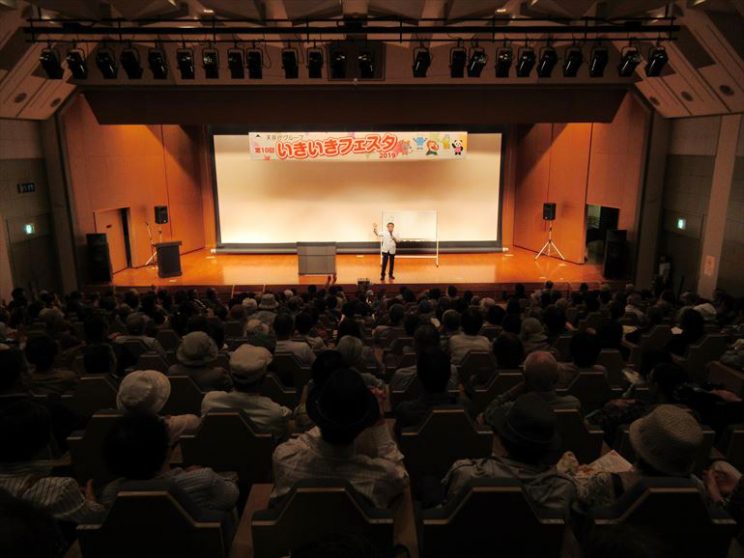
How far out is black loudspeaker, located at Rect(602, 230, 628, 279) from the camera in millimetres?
10617

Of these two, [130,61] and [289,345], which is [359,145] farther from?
[289,345]

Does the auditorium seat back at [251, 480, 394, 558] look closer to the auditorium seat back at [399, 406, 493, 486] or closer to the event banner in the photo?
the auditorium seat back at [399, 406, 493, 486]

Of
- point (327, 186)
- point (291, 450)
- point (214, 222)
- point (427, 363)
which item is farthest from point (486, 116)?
point (291, 450)

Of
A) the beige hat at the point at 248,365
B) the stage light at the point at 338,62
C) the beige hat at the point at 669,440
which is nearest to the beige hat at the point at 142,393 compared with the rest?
the beige hat at the point at 248,365

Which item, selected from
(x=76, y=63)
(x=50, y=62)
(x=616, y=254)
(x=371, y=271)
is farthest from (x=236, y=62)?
(x=616, y=254)

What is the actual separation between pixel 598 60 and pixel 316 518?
23.6 ft

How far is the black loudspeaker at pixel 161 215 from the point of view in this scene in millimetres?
12258

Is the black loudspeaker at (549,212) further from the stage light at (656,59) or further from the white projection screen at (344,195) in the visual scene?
the stage light at (656,59)

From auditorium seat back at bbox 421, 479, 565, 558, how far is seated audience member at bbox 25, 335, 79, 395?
3054 mm

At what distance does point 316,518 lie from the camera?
1852 millimetres

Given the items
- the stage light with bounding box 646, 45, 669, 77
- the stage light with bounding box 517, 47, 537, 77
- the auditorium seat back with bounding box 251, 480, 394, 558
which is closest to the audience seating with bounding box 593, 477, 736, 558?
the auditorium seat back with bounding box 251, 480, 394, 558

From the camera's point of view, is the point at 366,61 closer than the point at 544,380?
No

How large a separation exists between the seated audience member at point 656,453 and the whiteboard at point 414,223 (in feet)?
36.8

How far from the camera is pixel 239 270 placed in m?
11.8
